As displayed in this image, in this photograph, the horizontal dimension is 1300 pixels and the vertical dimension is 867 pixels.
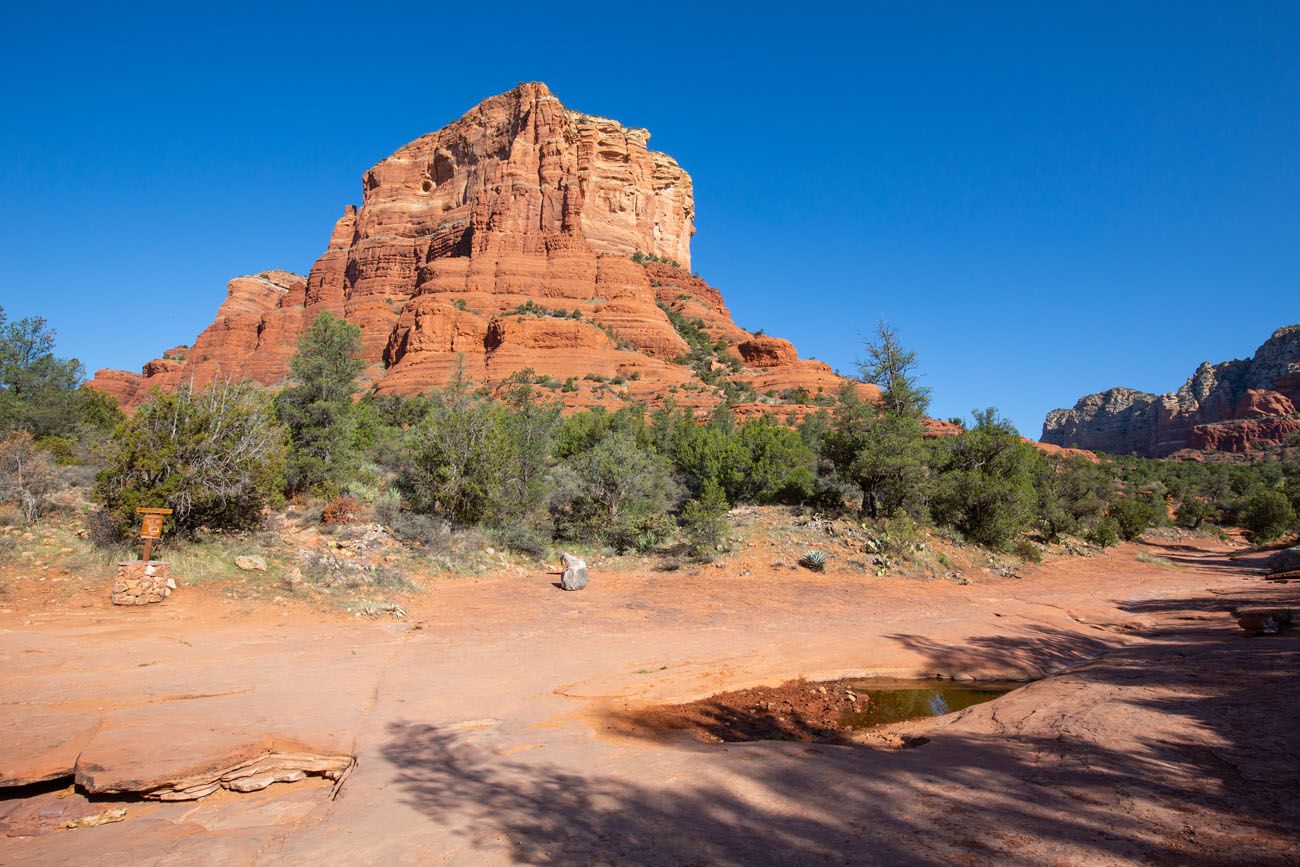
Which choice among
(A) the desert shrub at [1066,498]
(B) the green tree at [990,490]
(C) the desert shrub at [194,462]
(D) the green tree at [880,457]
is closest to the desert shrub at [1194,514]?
(A) the desert shrub at [1066,498]

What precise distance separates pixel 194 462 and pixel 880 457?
18.5 m

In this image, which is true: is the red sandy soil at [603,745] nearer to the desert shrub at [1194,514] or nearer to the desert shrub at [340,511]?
the desert shrub at [340,511]

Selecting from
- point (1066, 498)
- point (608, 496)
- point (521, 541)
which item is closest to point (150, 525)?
point (521, 541)

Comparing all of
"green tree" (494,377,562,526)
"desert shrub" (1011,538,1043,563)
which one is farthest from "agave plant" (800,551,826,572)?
"desert shrub" (1011,538,1043,563)

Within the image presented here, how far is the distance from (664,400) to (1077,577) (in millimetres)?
32493

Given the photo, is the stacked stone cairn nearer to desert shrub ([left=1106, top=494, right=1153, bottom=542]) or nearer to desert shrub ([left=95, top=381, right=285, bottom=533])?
desert shrub ([left=95, top=381, right=285, bottom=533])

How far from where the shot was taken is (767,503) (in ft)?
71.4

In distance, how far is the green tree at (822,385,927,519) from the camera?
18625 millimetres

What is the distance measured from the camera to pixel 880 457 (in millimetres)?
18578

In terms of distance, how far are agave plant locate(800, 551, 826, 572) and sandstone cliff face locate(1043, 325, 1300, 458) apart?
3087 inches

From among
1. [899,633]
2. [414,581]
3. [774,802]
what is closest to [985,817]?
[774,802]

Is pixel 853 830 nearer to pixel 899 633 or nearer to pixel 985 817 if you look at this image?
pixel 985 817

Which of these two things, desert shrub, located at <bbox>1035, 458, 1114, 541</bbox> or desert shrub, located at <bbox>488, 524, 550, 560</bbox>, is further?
desert shrub, located at <bbox>1035, 458, 1114, 541</bbox>

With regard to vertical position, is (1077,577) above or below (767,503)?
below
